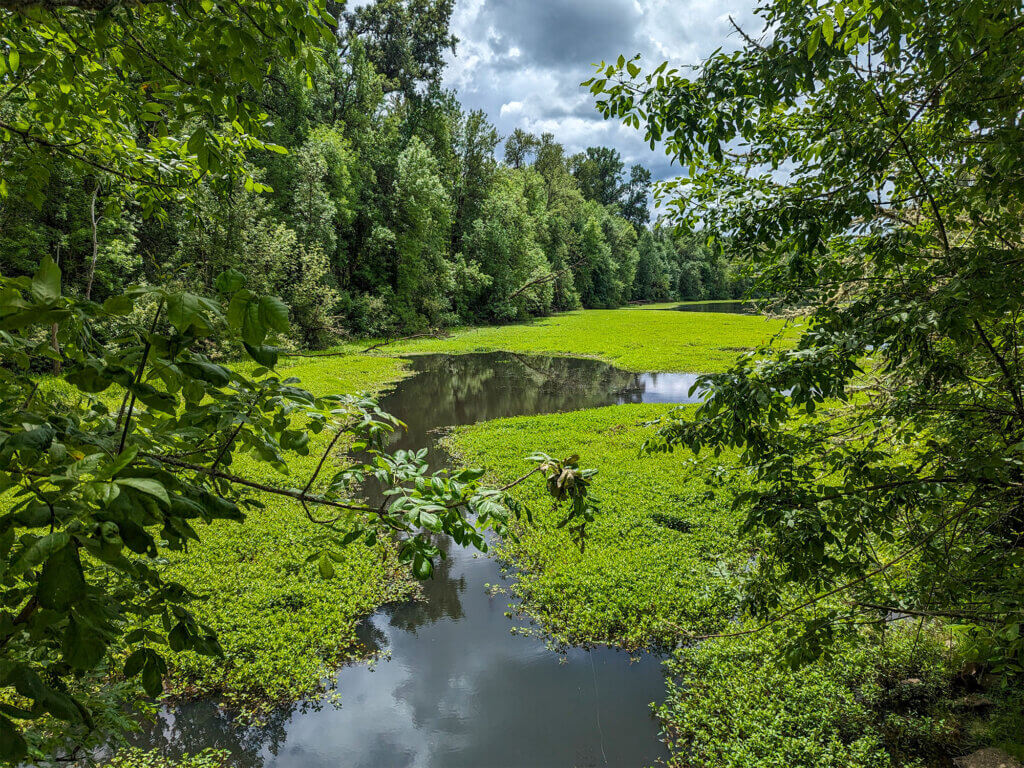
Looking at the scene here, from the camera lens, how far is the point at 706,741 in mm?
4582

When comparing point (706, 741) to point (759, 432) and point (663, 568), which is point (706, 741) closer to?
point (663, 568)

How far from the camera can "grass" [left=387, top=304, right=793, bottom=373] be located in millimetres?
25359

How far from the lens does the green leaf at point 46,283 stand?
1.08m

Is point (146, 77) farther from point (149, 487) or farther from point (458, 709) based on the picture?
point (458, 709)

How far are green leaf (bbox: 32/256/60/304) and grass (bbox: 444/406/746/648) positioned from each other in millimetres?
3103

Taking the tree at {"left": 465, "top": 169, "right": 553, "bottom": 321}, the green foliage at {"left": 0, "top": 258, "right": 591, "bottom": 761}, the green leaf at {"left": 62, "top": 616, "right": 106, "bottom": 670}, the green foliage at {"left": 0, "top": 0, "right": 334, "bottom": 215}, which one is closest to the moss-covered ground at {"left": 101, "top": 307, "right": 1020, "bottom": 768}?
the green foliage at {"left": 0, "top": 258, "right": 591, "bottom": 761}

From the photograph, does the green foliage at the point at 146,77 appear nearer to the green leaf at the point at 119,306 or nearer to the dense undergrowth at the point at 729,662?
the green leaf at the point at 119,306

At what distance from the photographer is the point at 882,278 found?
274cm

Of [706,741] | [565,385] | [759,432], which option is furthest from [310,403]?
[565,385]

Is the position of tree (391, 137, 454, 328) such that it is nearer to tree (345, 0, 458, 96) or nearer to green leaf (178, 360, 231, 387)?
tree (345, 0, 458, 96)

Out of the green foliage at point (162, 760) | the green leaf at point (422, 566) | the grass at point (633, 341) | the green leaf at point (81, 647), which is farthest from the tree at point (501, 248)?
the green leaf at point (81, 647)

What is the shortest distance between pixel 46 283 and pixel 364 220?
35.9 meters

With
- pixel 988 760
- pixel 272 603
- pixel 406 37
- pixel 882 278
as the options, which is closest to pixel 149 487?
pixel 882 278

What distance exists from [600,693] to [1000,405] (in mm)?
4571
